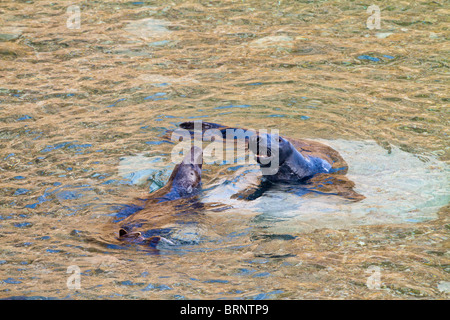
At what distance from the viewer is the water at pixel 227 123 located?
12.3 feet

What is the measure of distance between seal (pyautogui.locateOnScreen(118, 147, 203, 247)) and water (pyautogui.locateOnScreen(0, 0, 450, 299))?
106mm

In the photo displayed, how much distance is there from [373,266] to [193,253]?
4.00 feet

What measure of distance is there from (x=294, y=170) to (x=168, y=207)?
3.87ft

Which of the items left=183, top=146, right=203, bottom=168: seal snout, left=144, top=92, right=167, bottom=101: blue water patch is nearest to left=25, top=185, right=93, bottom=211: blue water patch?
left=183, top=146, right=203, bottom=168: seal snout

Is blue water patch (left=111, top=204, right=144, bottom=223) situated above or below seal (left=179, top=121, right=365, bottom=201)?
below

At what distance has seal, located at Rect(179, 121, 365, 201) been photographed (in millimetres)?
4871

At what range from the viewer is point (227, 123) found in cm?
664

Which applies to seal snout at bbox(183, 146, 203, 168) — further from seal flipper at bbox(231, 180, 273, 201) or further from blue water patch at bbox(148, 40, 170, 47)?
blue water patch at bbox(148, 40, 170, 47)

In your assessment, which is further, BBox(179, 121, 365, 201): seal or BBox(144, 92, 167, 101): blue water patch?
BBox(144, 92, 167, 101): blue water patch

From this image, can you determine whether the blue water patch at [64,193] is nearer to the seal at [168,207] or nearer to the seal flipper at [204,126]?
the seal at [168,207]

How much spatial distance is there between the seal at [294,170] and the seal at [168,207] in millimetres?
417

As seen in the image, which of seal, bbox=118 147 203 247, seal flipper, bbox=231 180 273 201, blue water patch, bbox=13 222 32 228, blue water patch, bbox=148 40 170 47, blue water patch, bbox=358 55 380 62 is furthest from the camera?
blue water patch, bbox=148 40 170 47

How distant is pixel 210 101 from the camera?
23.9ft

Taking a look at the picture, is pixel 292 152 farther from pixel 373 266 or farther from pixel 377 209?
pixel 373 266
